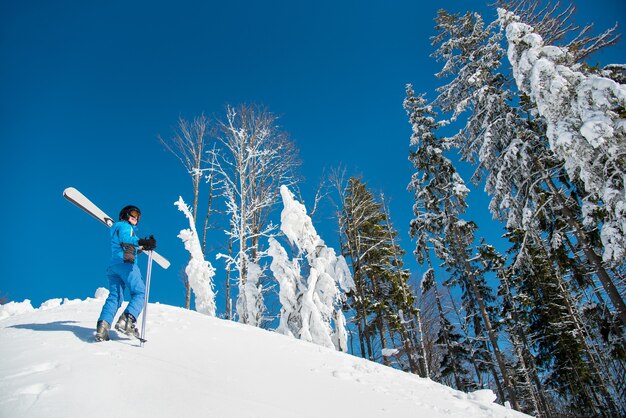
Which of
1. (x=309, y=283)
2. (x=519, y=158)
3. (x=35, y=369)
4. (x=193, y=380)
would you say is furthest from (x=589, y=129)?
(x=35, y=369)

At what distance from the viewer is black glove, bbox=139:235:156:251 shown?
498 cm

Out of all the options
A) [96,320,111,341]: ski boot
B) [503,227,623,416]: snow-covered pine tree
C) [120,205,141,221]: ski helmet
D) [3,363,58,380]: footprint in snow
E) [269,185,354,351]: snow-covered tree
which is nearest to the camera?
[3,363,58,380]: footprint in snow

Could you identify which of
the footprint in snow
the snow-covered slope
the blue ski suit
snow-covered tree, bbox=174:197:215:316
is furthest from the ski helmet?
snow-covered tree, bbox=174:197:215:316

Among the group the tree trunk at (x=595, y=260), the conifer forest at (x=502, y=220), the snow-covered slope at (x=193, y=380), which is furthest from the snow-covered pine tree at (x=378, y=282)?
the snow-covered slope at (x=193, y=380)

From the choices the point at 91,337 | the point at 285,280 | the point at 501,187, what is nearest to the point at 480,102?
the point at 501,187

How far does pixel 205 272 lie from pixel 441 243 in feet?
37.8

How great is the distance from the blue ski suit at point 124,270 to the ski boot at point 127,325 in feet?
0.21

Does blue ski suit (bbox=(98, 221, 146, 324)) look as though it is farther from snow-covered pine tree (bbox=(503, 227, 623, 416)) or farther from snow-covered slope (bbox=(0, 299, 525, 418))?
snow-covered pine tree (bbox=(503, 227, 623, 416))

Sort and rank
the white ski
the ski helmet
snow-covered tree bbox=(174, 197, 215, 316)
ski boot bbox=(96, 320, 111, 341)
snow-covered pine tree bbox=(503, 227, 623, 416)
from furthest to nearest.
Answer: snow-covered pine tree bbox=(503, 227, 623, 416), snow-covered tree bbox=(174, 197, 215, 316), the ski helmet, the white ski, ski boot bbox=(96, 320, 111, 341)

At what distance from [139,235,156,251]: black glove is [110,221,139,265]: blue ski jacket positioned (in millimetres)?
134

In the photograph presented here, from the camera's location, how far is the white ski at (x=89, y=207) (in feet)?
15.4

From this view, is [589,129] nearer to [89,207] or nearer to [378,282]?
[89,207]

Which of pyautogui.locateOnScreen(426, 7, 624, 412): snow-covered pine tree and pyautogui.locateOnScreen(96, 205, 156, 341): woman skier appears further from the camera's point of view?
pyautogui.locateOnScreen(426, 7, 624, 412): snow-covered pine tree

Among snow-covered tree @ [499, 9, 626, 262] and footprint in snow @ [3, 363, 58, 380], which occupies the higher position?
snow-covered tree @ [499, 9, 626, 262]
